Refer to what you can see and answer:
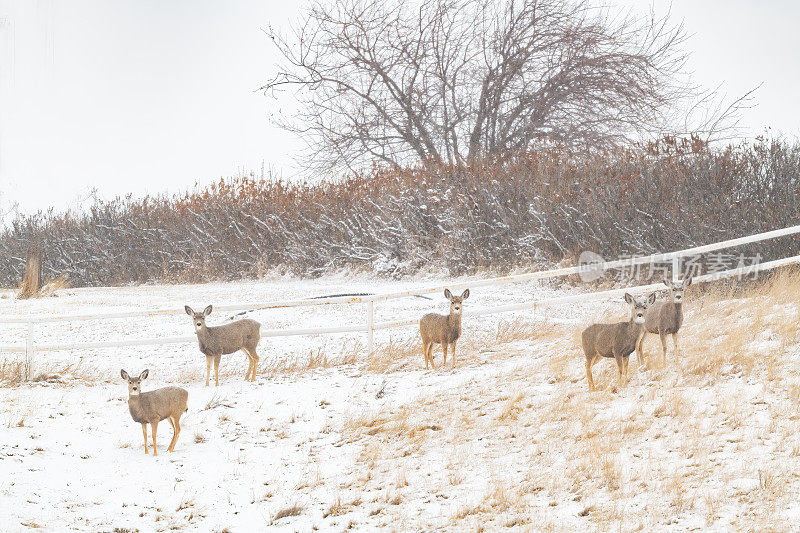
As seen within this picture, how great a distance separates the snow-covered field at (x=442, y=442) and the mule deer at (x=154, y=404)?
0.34 m

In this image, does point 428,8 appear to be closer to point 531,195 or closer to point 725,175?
point 531,195

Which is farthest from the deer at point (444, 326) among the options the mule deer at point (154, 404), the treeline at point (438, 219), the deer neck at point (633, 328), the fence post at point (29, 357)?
the treeline at point (438, 219)

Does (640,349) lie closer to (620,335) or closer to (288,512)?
(620,335)

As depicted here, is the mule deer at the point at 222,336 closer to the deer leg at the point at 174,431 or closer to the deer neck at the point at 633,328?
the deer leg at the point at 174,431

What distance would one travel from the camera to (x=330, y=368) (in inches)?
442

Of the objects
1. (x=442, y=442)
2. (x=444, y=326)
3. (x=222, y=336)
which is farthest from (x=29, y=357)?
(x=442, y=442)

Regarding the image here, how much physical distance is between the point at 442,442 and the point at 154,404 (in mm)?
2739

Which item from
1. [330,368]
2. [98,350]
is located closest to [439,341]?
[330,368]

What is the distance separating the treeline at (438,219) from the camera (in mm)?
15812

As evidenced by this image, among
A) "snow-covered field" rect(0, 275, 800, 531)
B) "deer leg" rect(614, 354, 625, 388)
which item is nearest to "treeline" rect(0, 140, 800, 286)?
"snow-covered field" rect(0, 275, 800, 531)

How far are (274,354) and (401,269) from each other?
30.9 ft

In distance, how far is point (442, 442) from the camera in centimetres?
754

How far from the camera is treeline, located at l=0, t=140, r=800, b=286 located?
15812mm

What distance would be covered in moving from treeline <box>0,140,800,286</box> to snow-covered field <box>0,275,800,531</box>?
4402mm
